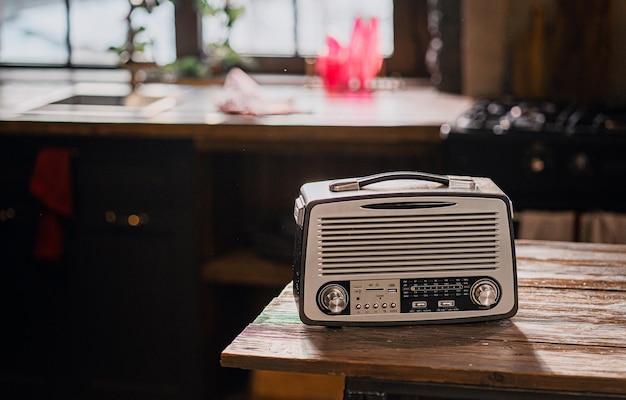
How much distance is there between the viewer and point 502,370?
1209 mm

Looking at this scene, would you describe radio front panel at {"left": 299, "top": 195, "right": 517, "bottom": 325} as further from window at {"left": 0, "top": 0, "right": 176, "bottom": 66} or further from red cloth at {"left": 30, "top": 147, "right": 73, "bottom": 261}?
window at {"left": 0, "top": 0, "right": 176, "bottom": 66}

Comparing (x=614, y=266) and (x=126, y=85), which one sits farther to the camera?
(x=126, y=85)

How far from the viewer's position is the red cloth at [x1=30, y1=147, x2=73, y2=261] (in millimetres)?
2902

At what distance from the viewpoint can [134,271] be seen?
9.71ft

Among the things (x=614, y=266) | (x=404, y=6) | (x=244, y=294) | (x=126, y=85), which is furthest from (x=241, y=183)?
(x=614, y=266)

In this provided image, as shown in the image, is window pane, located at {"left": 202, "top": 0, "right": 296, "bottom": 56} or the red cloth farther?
window pane, located at {"left": 202, "top": 0, "right": 296, "bottom": 56}

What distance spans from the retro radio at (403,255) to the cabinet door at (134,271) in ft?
5.11

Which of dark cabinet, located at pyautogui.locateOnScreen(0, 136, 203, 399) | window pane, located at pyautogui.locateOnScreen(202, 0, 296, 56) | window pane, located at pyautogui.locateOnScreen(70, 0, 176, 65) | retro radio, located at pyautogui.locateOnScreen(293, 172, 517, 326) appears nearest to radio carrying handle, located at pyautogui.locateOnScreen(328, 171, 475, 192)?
retro radio, located at pyautogui.locateOnScreen(293, 172, 517, 326)

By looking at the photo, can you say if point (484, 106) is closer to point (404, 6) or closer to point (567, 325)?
point (404, 6)

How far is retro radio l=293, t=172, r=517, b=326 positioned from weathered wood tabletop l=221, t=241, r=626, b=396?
1.2 inches

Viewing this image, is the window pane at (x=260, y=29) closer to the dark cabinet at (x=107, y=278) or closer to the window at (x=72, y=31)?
the window at (x=72, y=31)

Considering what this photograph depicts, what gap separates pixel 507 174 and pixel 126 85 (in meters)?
1.56

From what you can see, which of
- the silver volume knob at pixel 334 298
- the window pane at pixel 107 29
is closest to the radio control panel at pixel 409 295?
the silver volume knob at pixel 334 298

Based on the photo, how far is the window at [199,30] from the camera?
3627 millimetres
